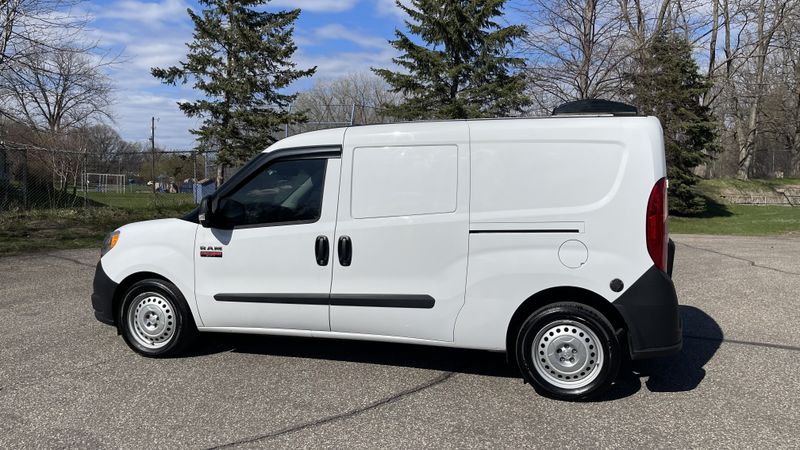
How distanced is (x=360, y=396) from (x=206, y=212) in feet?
6.21

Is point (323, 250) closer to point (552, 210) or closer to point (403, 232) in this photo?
point (403, 232)

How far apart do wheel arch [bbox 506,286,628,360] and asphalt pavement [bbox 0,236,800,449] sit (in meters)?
0.45

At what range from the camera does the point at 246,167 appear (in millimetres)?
4641

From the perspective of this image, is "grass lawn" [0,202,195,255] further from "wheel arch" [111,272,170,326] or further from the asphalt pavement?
"wheel arch" [111,272,170,326]

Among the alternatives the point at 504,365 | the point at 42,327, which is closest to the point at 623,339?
the point at 504,365

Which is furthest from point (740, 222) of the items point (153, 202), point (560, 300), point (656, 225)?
point (560, 300)

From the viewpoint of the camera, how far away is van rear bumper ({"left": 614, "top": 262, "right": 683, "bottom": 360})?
12.7 feet

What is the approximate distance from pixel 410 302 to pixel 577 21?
2059 cm

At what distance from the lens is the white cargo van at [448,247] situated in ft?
12.9

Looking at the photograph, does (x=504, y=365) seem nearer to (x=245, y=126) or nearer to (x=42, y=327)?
(x=42, y=327)

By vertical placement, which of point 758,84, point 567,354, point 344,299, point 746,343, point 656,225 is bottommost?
point 746,343

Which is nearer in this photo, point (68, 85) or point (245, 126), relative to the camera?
point (68, 85)

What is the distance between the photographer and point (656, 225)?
3855 mm

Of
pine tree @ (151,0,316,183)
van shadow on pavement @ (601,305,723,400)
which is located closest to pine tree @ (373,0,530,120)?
pine tree @ (151,0,316,183)
